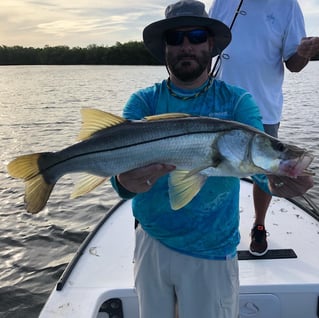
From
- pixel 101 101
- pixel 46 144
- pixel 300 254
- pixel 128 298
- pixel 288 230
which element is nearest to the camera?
pixel 128 298

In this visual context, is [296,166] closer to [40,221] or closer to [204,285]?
[204,285]

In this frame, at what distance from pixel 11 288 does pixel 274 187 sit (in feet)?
14.8

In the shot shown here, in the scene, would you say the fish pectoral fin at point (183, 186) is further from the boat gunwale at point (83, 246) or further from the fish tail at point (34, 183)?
the boat gunwale at point (83, 246)

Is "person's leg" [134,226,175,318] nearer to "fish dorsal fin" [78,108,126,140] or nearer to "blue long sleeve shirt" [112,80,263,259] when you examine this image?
"blue long sleeve shirt" [112,80,263,259]

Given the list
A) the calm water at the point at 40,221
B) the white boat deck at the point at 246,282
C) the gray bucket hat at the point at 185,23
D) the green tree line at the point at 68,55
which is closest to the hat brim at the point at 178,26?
the gray bucket hat at the point at 185,23

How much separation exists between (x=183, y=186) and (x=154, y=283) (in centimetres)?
69

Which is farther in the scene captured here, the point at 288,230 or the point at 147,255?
the point at 288,230

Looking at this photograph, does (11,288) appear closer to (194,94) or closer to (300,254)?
(300,254)

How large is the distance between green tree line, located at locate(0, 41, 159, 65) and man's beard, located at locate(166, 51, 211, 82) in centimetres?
7028

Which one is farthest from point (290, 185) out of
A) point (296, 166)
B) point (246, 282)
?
point (246, 282)

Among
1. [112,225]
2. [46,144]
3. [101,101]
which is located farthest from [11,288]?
[101,101]

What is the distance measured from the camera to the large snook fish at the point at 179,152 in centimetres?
199

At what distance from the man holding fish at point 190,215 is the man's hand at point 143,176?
0.34ft

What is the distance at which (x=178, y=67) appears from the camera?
2359 mm
